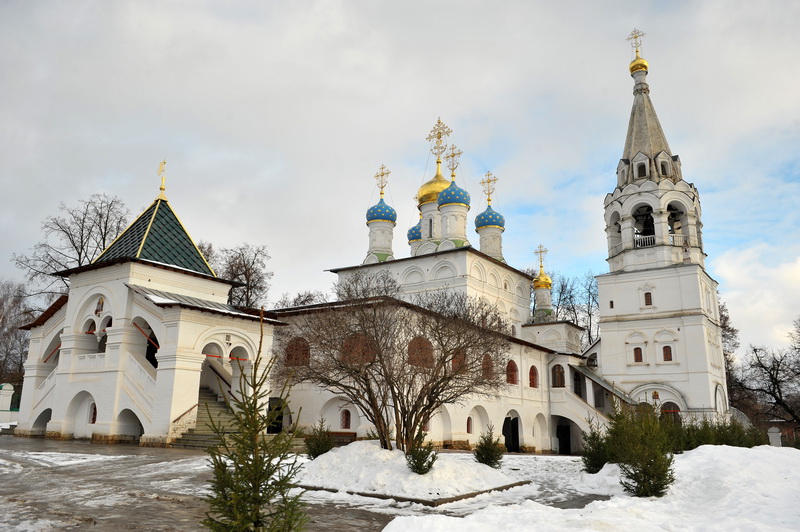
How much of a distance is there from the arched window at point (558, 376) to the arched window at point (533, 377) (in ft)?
5.84

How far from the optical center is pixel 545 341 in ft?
108

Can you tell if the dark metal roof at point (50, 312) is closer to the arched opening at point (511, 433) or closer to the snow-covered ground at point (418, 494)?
the snow-covered ground at point (418, 494)

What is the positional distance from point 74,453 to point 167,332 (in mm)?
4984

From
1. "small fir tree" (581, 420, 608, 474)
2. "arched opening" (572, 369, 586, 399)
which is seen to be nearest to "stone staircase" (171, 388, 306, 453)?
"small fir tree" (581, 420, 608, 474)

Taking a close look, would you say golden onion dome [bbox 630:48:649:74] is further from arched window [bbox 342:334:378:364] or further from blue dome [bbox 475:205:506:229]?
arched window [bbox 342:334:378:364]

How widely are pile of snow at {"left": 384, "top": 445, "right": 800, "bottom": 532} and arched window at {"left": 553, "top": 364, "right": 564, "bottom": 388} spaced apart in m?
17.2

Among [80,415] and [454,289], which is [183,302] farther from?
[454,289]

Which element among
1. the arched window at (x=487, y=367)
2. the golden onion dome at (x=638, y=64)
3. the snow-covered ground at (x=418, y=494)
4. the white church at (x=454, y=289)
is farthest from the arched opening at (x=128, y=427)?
the golden onion dome at (x=638, y=64)

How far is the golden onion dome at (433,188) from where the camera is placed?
33.8 m

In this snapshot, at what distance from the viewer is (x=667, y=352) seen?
29859 mm

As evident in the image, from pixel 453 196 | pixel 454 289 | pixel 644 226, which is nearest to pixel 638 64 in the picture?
pixel 644 226

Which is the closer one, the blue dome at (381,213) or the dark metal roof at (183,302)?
the dark metal roof at (183,302)

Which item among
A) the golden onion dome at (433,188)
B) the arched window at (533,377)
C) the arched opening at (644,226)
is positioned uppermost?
the golden onion dome at (433,188)

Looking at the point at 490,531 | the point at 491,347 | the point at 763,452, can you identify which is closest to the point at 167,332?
the point at 491,347
